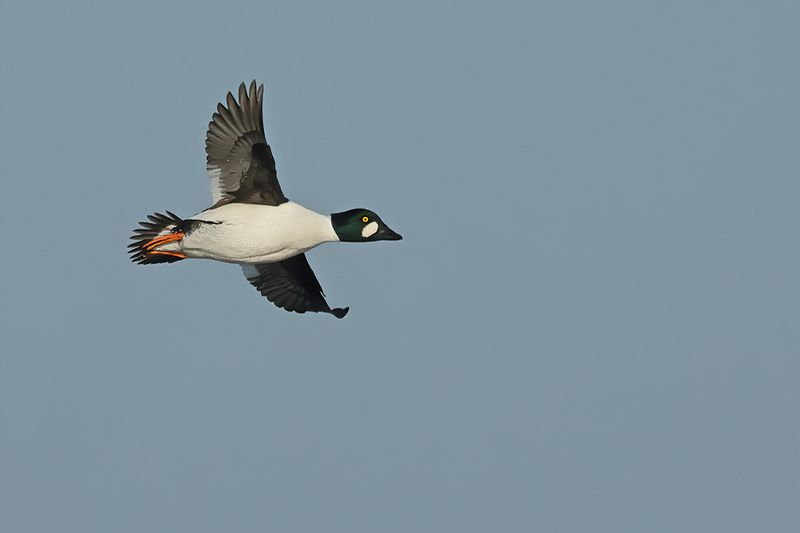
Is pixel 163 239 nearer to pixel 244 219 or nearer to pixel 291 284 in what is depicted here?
pixel 244 219

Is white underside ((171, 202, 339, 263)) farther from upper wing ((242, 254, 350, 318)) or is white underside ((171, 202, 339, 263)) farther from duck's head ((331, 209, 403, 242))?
upper wing ((242, 254, 350, 318))

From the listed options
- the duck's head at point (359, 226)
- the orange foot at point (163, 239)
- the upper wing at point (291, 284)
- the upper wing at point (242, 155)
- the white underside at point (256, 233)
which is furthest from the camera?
the upper wing at point (291, 284)

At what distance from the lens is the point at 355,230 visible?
2311cm

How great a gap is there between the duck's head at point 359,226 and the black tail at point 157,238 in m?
2.41

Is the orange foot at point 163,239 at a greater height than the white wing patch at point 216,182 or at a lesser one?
lesser

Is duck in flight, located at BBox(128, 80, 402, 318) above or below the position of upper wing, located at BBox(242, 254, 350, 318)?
above

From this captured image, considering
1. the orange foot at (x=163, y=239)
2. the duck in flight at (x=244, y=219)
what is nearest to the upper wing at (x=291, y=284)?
→ the duck in flight at (x=244, y=219)

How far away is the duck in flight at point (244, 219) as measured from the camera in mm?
22516

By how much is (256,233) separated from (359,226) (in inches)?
62.9

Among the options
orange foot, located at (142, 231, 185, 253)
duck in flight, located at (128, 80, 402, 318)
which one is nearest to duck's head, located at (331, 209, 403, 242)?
duck in flight, located at (128, 80, 402, 318)

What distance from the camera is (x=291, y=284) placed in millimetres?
26047

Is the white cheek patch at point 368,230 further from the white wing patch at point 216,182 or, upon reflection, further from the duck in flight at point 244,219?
the white wing patch at point 216,182

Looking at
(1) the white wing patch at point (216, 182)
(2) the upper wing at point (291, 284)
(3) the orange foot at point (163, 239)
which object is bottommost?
(2) the upper wing at point (291, 284)

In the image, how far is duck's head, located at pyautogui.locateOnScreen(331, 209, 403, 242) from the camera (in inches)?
909
